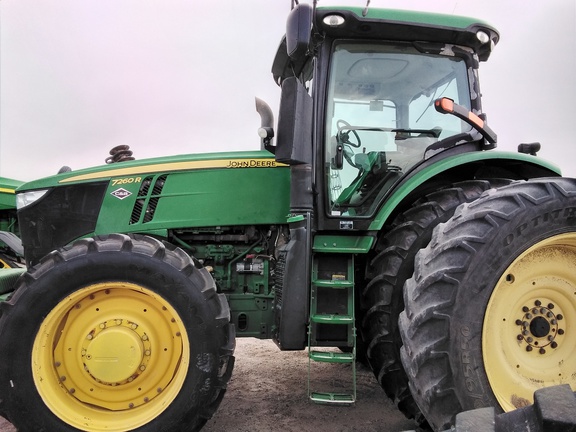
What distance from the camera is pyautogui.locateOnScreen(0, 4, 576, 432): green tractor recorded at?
2121mm

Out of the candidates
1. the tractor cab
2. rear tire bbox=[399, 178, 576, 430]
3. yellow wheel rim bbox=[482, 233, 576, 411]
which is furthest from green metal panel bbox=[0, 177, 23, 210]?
yellow wheel rim bbox=[482, 233, 576, 411]

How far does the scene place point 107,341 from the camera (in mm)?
2477

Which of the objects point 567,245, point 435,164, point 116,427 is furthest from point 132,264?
point 567,245

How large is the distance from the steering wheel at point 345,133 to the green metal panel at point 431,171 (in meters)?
0.43

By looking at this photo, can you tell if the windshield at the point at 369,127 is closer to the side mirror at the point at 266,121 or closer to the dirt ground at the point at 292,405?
the side mirror at the point at 266,121

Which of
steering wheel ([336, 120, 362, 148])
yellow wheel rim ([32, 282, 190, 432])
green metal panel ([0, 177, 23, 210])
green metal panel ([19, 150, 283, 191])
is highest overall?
green metal panel ([0, 177, 23, 210])

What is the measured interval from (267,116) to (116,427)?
87.4 inches

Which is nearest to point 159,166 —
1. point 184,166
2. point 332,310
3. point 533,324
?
point 184,166

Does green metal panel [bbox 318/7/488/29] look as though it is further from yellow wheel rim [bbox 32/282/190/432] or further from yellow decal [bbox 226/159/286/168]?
yellow wheel rim [bbox 32/282/190/432]

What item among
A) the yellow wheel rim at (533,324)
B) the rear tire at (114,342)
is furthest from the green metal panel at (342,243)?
the yellow wheel rim at (533,324)

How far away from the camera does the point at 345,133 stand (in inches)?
115

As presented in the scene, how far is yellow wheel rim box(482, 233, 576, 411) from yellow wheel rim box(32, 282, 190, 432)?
1.59 meters

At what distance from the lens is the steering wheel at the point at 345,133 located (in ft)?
9.54

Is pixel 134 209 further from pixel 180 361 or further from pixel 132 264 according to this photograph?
pixel 180 361
